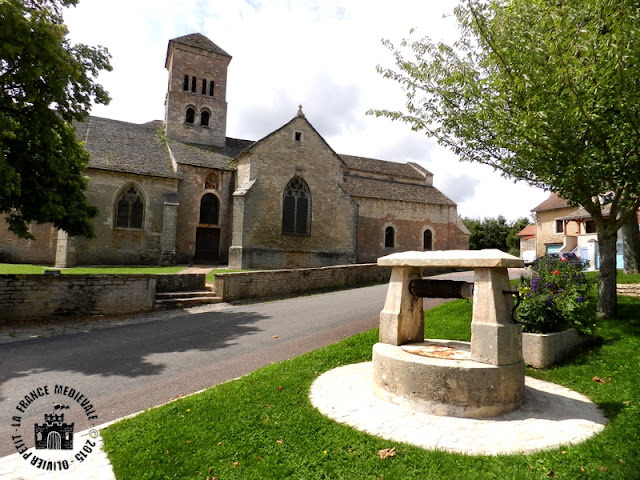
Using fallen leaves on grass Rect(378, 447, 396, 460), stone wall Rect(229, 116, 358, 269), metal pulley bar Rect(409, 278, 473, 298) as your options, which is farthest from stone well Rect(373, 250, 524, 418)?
stone wall Rect(229, 116, 358, 269)

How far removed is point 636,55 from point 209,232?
2280 cm

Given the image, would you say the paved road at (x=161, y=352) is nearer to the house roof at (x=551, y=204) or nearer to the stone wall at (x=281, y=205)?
the stone wall at (x=281, y=205)

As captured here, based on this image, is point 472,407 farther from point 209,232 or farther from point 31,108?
point 209,232

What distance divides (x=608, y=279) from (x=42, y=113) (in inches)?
585

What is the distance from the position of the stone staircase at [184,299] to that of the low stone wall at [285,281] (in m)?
0.35

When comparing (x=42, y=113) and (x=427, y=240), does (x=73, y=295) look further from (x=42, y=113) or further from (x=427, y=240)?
(x=427, y=240)

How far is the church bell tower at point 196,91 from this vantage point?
27.4 meters

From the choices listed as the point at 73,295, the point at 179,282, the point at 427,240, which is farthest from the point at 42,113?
the point at 427,240

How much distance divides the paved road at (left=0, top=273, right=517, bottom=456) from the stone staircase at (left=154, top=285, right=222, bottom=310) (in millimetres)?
752

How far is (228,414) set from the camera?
4.25 m

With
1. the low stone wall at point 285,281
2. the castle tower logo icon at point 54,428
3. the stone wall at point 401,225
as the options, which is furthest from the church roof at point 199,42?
the castle tower logo icon at point 54,428

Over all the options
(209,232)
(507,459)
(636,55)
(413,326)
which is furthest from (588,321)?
(209,232)

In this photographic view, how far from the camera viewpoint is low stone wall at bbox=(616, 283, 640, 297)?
10.4 metres

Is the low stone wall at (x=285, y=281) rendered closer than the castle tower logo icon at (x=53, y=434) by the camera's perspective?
No
